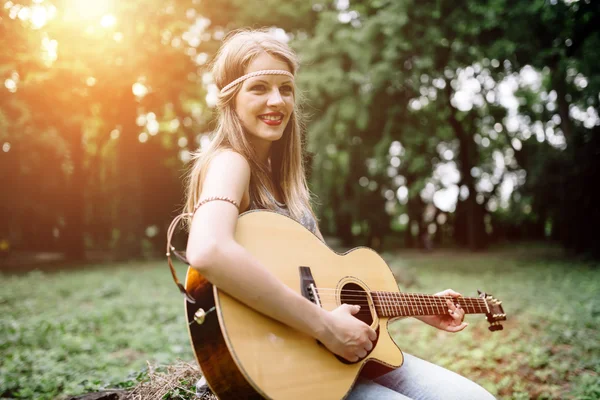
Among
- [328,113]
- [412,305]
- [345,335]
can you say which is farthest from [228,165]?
[328,113]

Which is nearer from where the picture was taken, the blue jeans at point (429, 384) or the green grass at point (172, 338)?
the blue jeans at point (429, 384)

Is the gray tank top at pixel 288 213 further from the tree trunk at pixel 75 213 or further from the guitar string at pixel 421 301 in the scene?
the tree trunk at pixel 75 213

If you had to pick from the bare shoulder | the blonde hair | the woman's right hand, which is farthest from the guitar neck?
the bare shoulder

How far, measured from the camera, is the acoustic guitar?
58.6 inches

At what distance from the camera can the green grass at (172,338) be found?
4086mm

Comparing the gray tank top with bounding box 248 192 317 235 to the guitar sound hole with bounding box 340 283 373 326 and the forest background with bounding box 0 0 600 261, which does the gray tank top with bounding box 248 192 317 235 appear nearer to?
the guitar sound hole with bounding box 340 283 373 326

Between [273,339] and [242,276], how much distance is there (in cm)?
28

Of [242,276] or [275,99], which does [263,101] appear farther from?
[242,276]

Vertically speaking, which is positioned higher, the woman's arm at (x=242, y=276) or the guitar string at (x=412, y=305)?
the woman's arm at (x=242, y=276)

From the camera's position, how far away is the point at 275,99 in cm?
194

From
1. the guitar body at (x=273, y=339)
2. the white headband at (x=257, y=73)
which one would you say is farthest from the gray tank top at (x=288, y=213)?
the white headband at (x=257, y=73)

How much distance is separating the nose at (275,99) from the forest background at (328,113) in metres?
0.68

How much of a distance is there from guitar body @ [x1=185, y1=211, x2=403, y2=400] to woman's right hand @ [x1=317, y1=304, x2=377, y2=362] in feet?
0.24

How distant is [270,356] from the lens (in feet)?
5.03
